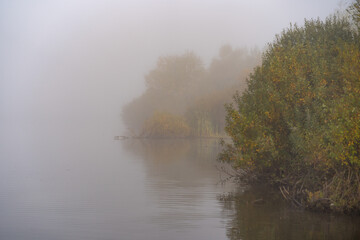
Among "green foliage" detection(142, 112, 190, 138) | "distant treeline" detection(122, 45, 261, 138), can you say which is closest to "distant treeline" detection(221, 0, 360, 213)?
"green foliage" detection(142, 112, 190, 138)

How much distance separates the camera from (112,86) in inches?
5463

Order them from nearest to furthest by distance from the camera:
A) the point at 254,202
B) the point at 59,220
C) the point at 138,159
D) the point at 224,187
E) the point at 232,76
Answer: the point at 59,220, the point at 254,202, the point at 224,187, the point at 138,159, the point at 232,76

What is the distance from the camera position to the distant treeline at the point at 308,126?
1241cm

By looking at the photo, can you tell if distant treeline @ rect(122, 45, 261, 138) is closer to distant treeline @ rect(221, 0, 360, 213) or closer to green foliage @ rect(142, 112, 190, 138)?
green foliage @ rect(142, 112, 190, 138)

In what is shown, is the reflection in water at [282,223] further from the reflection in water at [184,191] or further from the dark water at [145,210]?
the reflection in water at [184,191]

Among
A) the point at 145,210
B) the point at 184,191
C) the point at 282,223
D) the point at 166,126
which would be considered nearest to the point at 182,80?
the point at 166,126

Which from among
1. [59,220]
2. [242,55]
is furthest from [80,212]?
[242,55]

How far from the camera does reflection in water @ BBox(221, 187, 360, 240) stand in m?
11.3

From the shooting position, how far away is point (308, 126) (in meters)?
14.1

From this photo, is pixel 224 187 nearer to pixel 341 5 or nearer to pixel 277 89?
pixel 277 89

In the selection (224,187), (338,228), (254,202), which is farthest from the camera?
(224,187)

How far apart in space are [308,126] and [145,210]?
5123mm

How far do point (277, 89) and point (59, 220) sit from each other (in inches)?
299

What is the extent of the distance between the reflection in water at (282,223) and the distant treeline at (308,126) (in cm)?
43
